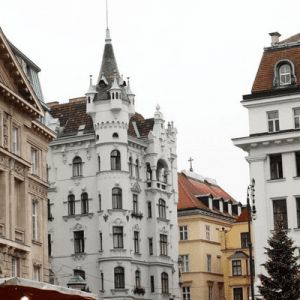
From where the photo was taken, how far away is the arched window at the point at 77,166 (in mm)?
76312

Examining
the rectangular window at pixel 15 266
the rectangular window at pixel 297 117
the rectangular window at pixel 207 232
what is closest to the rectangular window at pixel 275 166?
the rectangular window at pixel 297 117

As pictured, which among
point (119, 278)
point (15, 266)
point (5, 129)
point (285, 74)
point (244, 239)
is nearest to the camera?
point (5, 129)

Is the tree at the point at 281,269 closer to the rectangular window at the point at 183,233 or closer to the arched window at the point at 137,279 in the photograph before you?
the arched window at the point at 137,279

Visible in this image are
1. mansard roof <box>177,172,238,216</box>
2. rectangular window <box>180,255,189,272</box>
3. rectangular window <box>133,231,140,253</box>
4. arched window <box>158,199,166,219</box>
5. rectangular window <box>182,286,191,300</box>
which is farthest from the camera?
mansard roof <box>177,172,238,216</box>

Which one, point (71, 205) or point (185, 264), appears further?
point (185, 264)

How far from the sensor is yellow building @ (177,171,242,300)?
86688 mm

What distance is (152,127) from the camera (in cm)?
7981

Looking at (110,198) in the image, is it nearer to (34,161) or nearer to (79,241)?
(79,241)

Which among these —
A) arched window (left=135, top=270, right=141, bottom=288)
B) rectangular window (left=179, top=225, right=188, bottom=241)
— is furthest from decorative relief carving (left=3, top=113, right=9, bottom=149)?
rectangular window (left=179, top=225, right=188, bottom=241)

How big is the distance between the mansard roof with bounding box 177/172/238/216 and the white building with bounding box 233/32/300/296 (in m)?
33.7

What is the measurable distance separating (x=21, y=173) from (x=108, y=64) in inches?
1307

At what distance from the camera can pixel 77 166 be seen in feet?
251

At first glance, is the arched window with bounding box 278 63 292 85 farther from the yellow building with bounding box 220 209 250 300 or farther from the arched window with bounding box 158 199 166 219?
the yellow building with bounding box 220 209 250 300

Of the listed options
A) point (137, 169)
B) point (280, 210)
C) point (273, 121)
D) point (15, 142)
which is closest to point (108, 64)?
point (137, 169)
